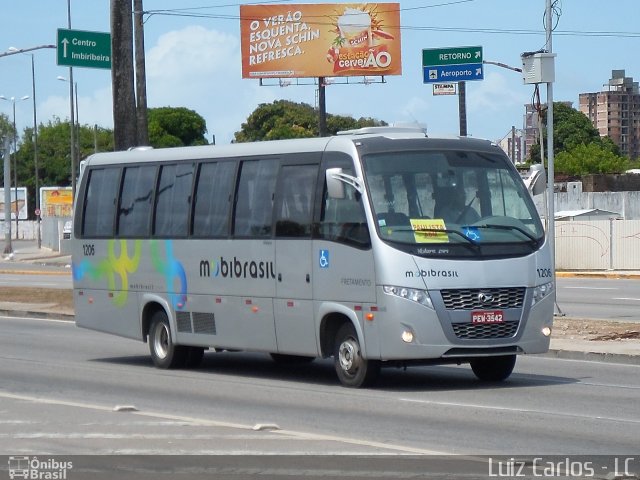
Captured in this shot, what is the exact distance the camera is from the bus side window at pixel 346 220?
14.8 meters

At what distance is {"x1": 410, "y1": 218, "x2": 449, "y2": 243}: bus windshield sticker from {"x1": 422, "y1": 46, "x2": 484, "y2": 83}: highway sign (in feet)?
62.6

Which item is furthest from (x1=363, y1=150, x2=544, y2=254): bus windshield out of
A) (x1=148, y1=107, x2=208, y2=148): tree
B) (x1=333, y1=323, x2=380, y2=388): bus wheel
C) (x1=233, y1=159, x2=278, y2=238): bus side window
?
(x1=148, y1=107, x2=208, y2=148): tree

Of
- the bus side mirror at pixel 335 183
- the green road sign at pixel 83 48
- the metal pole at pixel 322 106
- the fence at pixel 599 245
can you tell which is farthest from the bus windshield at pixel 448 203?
the metal pole at pixel 322 106

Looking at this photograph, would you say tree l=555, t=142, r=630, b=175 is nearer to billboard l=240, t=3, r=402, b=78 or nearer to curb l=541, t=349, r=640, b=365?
billboard l=240, t=3, r=402, b=78

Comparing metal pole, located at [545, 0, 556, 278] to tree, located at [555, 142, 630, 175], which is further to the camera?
tree, located at [555, 142, 630, 175]

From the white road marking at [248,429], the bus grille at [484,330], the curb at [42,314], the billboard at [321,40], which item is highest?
the billboard at [321,40]

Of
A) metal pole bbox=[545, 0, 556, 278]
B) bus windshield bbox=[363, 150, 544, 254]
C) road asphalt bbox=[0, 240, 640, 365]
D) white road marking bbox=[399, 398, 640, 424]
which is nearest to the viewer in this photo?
white road marking bbox=[399, 398, 640, 424]

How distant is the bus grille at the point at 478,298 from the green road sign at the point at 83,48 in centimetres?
1560

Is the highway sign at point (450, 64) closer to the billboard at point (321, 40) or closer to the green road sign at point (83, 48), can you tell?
the green road sign at point (83, 48)

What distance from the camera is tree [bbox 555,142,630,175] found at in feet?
359

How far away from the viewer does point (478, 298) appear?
47.7ft

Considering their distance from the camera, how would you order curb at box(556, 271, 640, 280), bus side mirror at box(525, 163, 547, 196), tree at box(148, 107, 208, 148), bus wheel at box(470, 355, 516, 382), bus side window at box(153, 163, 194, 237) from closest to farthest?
bus wheel at box(470, 355, 516, 382)
bus side mirror at box(525, 163, 547, 196)
bus side window at box(153, 163, 194, 237)
curb at box(556, 271, 640, 280)
tree at box(148, 107, 208, 148)

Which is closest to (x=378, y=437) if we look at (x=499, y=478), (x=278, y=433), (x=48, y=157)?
Answer: (x=278, y=433)

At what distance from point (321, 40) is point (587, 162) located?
5062cm
